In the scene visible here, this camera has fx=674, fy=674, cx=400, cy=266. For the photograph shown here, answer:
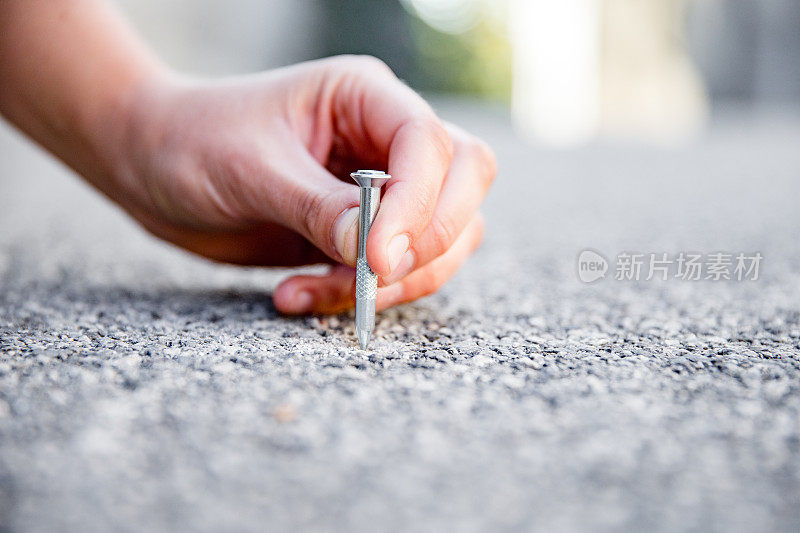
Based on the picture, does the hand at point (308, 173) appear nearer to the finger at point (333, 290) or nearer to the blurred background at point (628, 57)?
the finger at point (333, 290)

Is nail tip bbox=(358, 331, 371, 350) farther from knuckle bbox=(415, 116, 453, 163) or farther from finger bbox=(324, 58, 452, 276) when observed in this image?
knuckle bbox=(415, 116, 453, 163)

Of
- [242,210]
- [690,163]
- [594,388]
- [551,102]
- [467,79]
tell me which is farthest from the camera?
[467,79]

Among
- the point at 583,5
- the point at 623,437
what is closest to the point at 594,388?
the point at 623,437

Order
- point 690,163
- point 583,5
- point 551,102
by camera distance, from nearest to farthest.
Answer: point 690,163, point 583,5, point 551,102

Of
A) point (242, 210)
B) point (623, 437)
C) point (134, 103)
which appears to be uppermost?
point (134, 103)

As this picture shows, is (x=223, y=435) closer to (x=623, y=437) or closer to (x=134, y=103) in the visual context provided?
(x=623, y=437)

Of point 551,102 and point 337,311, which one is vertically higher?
point 551,102

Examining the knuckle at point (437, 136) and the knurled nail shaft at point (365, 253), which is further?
the knuckle at point (437, 136)

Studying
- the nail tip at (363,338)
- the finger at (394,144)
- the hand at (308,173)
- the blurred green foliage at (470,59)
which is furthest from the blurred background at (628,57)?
the nail tip at (363,338)
